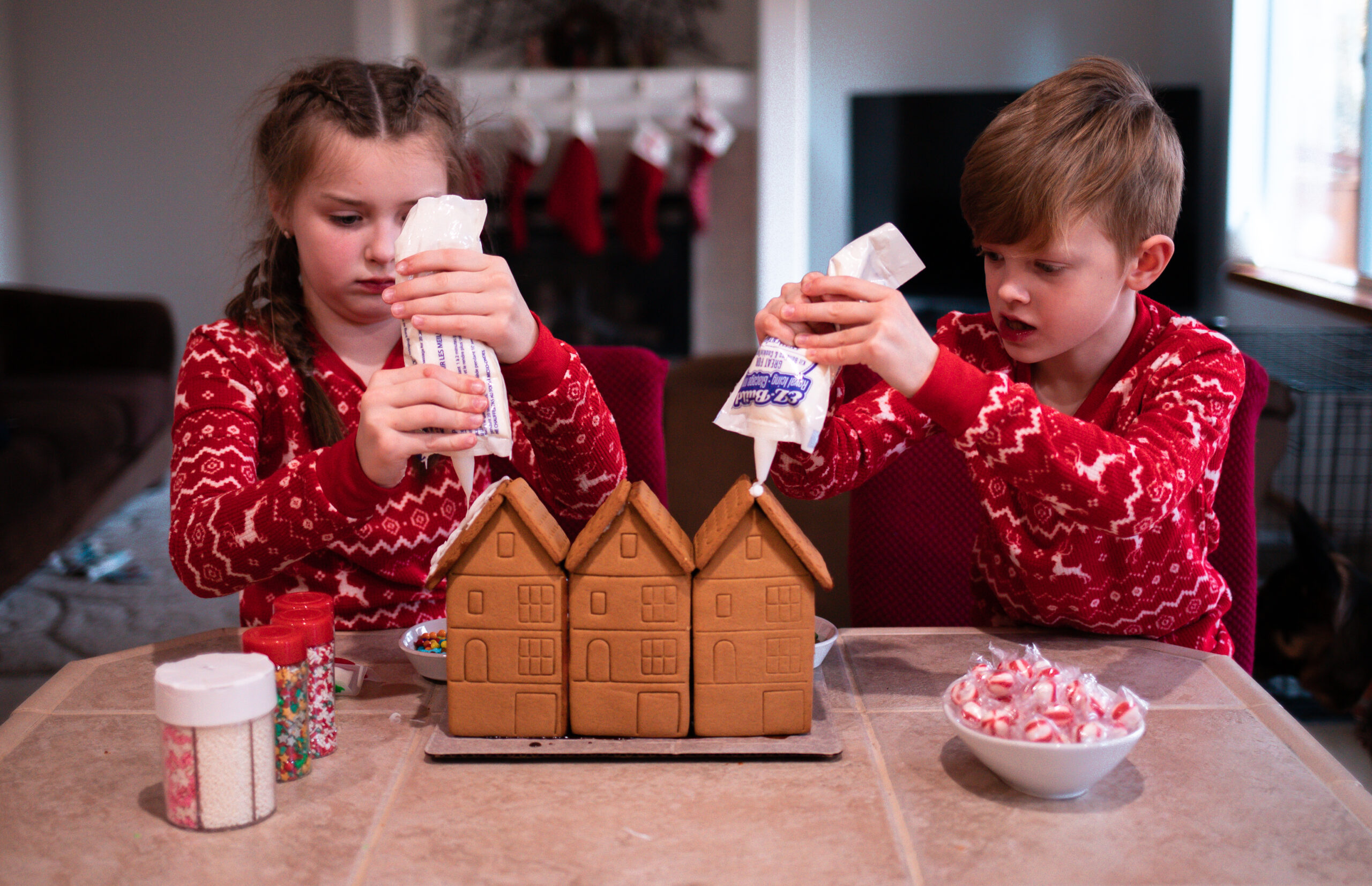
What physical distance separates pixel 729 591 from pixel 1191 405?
20.0 inches

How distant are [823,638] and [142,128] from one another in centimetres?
514

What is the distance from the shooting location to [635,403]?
1463 millimetres

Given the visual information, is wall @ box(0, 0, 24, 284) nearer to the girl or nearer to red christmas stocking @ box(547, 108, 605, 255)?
red christmas stocking @ box(547, 108, 605, 255)

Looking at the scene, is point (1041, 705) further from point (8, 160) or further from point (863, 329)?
point (8, 160)

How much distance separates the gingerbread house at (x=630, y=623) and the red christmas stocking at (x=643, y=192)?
376 centimetres

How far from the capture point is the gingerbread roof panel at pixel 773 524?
0.82 meters

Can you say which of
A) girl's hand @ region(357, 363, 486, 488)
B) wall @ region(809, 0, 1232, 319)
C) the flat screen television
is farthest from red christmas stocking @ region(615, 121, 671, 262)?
girl's hand @ region(357, 363, 486, 488)

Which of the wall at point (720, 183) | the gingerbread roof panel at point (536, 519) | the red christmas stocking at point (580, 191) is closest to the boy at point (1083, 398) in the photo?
the gingerbread roof panel at point (536, 519)

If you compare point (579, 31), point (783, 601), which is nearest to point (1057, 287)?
point (783, 601)

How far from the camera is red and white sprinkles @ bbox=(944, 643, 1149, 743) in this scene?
0.76 meters

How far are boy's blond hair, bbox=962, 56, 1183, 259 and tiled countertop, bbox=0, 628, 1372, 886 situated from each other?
17.7 inches

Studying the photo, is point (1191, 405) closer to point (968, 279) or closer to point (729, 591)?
point (729, 591)

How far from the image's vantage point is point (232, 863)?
68 cm

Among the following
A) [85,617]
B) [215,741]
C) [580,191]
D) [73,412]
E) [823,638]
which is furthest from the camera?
[580,191]
